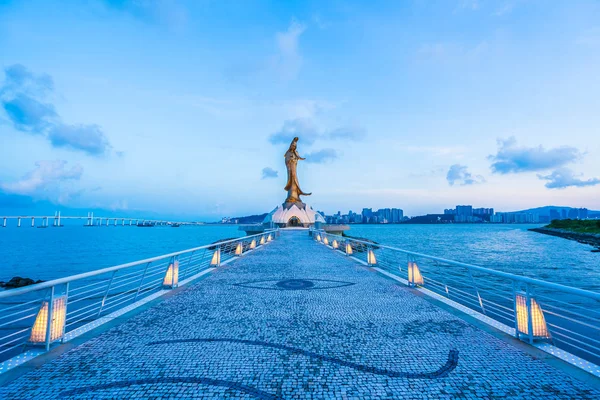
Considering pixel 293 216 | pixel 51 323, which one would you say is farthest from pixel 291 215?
pixel 51 323

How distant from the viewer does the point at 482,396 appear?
2.72 meters

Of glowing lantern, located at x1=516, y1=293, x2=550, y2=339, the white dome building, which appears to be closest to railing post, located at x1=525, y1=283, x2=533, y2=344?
glowing lantern, located at x1=516, y1=293, x2=550, y2=339

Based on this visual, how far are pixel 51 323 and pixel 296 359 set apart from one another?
286 centimetres

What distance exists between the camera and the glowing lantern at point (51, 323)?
3668mm

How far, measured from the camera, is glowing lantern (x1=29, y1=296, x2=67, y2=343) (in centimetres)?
367

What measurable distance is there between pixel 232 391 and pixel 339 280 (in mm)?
5500

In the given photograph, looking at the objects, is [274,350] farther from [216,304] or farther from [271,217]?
[271,217]

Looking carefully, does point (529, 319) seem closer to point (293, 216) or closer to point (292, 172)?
point (293, 216)

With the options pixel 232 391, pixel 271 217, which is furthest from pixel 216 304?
pixel 271 217

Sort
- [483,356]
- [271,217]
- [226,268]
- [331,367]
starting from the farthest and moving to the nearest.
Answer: [271,217]
[226,268]
[483,356]
[331,367]

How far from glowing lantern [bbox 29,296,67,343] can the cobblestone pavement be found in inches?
14.6

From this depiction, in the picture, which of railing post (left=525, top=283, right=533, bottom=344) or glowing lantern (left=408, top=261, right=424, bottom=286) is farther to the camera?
glowing lantern (left=408, top=261, right=424, bottom=286)

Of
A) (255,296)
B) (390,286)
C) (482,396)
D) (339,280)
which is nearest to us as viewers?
(482,396)

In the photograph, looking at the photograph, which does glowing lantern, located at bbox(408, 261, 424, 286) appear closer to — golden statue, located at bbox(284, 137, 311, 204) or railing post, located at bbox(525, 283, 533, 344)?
railing post, located at bbox(525, 283, 533, 344)
